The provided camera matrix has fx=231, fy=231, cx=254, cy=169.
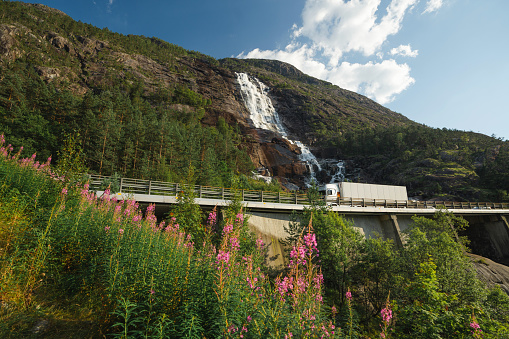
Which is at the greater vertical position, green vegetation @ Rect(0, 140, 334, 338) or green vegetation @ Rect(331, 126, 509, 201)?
green vegetation @ Rect(331, 126, 509, 201)

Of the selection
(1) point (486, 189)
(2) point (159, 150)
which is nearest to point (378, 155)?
(1) point (486, 189)

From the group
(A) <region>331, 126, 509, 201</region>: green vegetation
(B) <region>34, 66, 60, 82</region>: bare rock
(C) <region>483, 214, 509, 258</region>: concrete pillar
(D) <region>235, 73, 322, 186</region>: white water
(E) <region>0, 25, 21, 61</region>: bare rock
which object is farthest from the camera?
(D) <region>235, 73, 322, 186</region>: white water

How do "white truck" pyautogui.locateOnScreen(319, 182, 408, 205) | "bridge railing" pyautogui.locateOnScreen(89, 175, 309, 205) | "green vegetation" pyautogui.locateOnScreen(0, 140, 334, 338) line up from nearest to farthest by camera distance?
1. "green vegetation" pyautogui.locateOnScreen(0, 140, 334, 338)
2. "bridge railing" pyautogui.locateOnScreen(89, 175, 309, 205)
3. "white truck" pyautogui.locateOnScreen(319, 182, 408, 205)

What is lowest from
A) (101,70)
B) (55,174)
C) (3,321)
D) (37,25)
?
(3,321)

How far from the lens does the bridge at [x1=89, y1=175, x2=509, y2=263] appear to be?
16.7 metres

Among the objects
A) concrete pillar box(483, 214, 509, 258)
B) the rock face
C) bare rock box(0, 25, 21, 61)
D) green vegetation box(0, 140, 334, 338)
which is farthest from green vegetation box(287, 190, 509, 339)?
bare rock box(0, 25, 21, 61)

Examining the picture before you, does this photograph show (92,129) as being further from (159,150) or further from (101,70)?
(101,70)

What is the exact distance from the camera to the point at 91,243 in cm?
484

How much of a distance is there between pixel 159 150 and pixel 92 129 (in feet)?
32.5

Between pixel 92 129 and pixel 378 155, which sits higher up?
pixel 378 155

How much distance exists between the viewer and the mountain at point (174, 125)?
33688mm

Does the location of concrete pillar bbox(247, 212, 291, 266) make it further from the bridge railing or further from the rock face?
the rock face

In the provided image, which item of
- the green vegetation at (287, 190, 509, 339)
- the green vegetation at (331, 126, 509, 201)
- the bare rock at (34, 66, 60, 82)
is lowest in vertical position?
the green vegetation at (287, 190, 509, 339)

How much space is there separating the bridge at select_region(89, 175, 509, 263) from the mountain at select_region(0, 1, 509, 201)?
5.72 m
